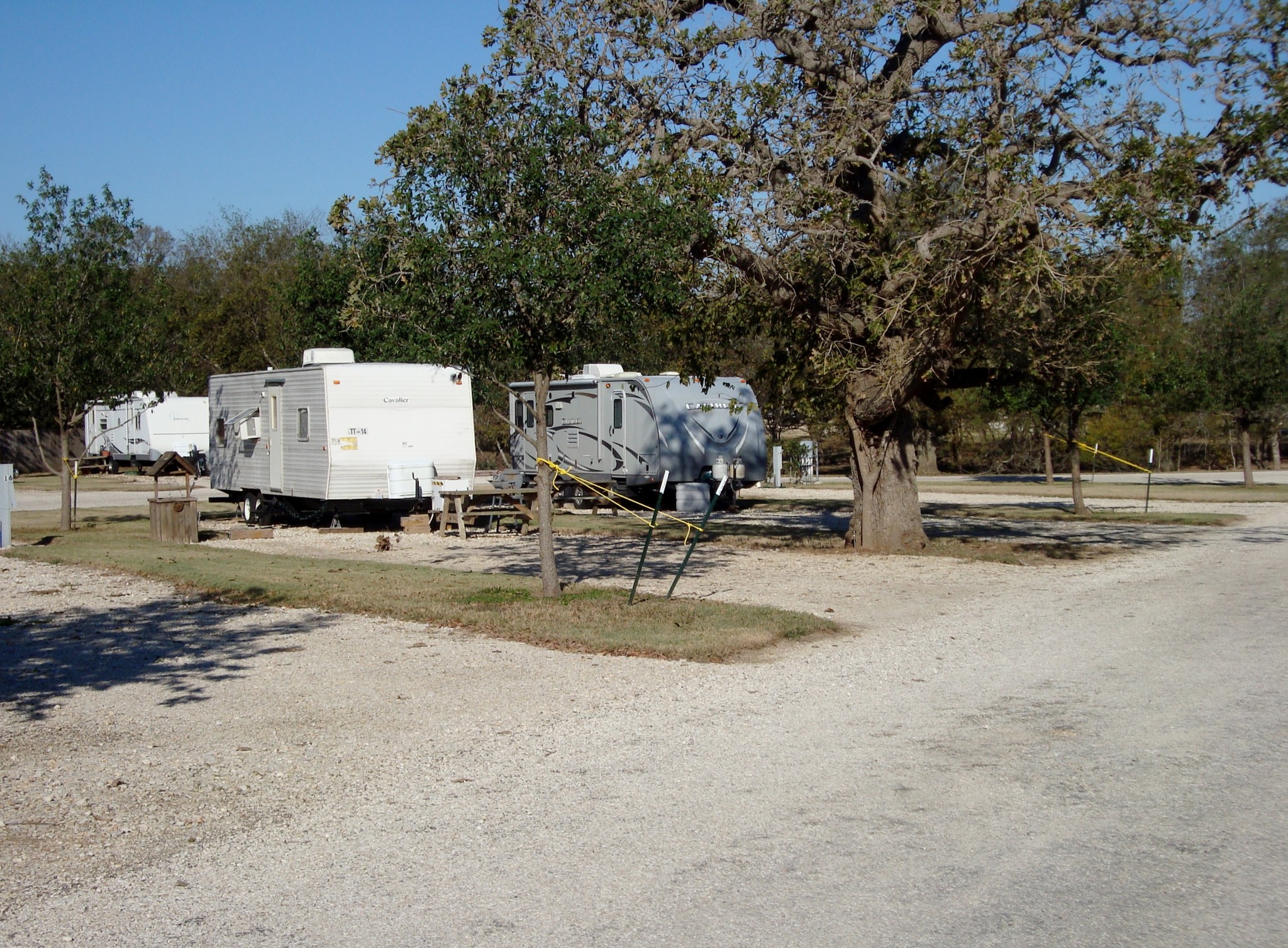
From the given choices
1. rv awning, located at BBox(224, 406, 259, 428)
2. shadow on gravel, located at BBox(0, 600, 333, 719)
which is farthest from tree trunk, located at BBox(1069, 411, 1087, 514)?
shadow on gravel, located at BBox(0, 600, 333, 719)

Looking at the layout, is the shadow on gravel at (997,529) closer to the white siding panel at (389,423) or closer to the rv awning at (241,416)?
the white siding panel at (389,423)

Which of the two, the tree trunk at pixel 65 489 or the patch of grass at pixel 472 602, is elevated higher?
the tree trunk at pixel 65 489

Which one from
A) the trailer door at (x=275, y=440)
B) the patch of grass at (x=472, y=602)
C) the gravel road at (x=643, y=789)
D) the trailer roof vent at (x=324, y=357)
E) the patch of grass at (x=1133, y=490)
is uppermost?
the trailer roof vent at (x=324, y=357)

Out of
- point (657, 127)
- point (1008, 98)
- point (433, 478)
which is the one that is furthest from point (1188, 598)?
point (433, 478)

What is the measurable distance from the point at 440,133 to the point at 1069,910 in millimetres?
8461

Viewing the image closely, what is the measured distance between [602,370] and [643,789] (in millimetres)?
19895

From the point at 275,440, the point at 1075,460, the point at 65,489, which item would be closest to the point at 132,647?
the point at 65,489

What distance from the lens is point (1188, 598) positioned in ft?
41.2

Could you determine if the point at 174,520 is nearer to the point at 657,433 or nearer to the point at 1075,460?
the point at 657,433

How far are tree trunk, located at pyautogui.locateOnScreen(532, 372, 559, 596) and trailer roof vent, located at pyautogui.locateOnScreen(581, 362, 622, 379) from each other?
44.4ft

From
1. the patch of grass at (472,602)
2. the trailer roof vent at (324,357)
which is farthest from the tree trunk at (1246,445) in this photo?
the patch of grass at (472,602)

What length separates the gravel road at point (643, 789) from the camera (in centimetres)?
436

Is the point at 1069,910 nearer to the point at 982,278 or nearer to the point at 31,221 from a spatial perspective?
the point at 982,278

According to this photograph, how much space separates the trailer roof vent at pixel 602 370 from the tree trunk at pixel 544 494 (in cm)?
1352
